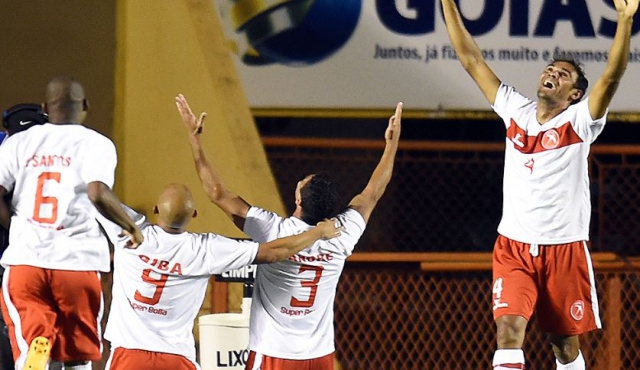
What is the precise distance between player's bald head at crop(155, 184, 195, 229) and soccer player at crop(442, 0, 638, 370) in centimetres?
164

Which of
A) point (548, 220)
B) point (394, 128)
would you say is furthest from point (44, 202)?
point (548, 220)

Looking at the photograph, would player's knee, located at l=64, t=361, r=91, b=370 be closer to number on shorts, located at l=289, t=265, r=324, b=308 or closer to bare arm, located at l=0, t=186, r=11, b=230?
bare arm, located at l=0, t=186, r=11, b=230

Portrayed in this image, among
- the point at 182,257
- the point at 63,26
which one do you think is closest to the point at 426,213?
the point at 63,26

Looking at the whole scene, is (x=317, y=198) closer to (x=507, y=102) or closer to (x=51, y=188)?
(x=507, y=102)

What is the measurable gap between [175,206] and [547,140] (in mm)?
1906

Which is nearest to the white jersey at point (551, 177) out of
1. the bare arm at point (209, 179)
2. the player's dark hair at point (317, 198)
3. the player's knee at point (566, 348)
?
the player's knee at point (566, 348)

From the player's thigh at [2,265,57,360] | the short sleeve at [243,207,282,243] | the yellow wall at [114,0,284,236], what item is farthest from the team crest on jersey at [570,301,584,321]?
the yellow wall at [114,0,284,236]

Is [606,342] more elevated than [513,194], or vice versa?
[513,194]

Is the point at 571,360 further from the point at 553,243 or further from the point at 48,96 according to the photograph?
the point at 48,96

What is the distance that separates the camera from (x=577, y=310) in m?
6.85

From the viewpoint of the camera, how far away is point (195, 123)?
693 centimetres

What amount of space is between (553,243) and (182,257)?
6.14 feet

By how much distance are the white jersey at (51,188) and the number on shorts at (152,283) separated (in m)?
0.57

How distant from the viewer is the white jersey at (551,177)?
675cm
